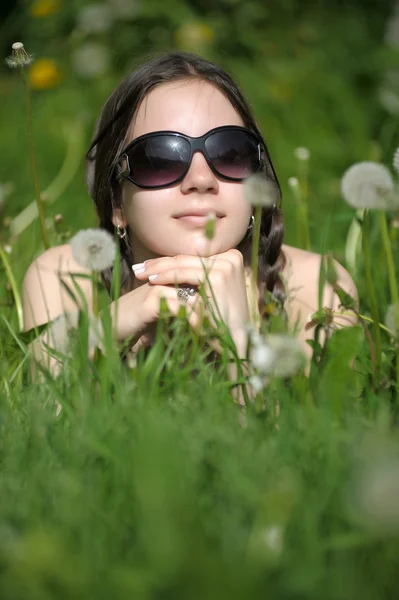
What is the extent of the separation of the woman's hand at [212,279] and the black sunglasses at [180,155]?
7.1 inches

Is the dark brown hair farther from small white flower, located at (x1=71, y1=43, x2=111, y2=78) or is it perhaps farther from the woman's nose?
small white flower, located at (x1=71, y1=43, x2=111, y2=78)

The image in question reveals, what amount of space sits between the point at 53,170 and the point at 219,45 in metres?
1.88

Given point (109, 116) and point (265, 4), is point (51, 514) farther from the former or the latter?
point (265, 4)

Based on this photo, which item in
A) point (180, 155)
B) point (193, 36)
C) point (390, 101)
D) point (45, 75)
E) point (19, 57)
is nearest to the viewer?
point (19, 57)

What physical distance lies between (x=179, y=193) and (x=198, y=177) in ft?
0.17

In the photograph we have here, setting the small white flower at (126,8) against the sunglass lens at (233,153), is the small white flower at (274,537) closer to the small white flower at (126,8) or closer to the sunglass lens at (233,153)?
the sunglass lens at (233,153)

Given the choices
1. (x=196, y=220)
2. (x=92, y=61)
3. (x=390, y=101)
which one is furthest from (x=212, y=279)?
(x=92, y=61)

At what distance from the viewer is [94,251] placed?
1456 millimetres

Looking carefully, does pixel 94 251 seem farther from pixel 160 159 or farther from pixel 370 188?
pixel 370 188

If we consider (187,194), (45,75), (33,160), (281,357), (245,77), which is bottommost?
(281,357)

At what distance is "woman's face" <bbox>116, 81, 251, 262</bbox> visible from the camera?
1.74 m

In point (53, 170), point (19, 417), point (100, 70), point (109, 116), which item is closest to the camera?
point (19, 417)

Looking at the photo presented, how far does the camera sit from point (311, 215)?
10.3 ft

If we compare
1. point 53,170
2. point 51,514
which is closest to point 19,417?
point 51,514
